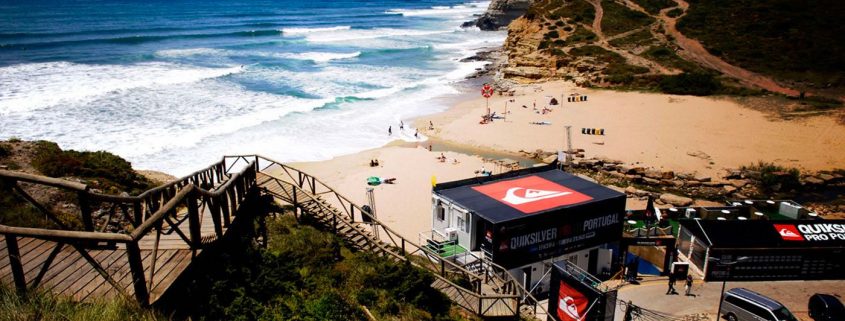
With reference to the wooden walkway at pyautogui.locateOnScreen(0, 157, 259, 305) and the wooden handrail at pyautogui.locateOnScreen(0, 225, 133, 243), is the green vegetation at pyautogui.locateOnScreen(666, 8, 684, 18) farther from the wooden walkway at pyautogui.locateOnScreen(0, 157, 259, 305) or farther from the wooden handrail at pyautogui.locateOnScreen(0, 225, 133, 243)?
the wooden handrail at pyautogui.locateOnScreen(0, 225, 133, 243)

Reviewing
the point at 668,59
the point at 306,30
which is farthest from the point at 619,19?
the point at 306,30

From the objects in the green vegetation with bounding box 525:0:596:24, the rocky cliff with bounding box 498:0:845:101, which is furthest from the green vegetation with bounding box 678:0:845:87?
the green vegetation with bounding box 525:0:596:24

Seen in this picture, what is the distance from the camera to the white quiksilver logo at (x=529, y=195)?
17781 mm

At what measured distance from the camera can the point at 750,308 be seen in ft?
48.3

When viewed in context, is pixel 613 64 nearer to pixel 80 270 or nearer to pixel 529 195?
pixel 529 195

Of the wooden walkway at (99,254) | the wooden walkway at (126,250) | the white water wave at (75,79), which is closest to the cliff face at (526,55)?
the white water wave at (75,79)

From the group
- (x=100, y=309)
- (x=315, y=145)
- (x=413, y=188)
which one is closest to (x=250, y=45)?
(x=315, y=145)

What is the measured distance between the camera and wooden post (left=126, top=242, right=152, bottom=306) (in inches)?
219

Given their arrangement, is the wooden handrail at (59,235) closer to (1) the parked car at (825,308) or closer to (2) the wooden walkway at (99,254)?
(2) the wooden walkway at (99,254)

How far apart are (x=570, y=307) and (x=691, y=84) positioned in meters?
41.9

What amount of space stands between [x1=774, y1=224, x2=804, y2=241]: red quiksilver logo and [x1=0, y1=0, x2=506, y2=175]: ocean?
913 inches

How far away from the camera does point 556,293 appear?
12.8m

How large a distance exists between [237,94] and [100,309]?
4382 centimetres

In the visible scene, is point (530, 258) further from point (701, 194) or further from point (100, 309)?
point (701, 194)
